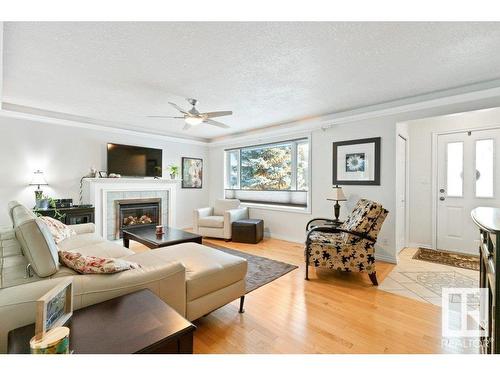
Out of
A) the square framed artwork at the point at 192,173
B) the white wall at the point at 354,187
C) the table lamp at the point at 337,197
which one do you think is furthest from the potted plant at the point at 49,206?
the table lamp at the point at 337,197

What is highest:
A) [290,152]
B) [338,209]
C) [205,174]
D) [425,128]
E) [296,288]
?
[425,128]

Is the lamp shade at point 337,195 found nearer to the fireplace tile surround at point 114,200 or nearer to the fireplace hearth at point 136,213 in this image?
the fireplace hearth at point 136,213

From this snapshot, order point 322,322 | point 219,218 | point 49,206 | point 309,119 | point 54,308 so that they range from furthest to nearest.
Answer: point 219,218
point 309,119
point 49,206
point 322,322
point 54,308

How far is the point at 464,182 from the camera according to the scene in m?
3.83

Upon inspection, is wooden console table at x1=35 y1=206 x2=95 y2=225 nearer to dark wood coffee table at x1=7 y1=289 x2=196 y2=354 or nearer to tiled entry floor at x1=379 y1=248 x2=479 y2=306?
dark wood coffee table at x1=7 y1=289 x2=196 y2=354

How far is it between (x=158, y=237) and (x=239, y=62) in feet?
7.80

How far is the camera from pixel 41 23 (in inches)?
68.8

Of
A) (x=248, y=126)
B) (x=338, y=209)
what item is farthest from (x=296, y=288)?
(x=248, y=126)

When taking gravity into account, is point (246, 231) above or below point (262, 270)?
above

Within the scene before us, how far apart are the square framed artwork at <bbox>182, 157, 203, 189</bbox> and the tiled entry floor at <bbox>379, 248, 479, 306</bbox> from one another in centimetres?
459

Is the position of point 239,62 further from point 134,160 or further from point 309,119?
point 134,160

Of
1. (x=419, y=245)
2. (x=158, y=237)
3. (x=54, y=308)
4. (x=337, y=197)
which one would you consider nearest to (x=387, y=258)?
(x=337, y=197)
